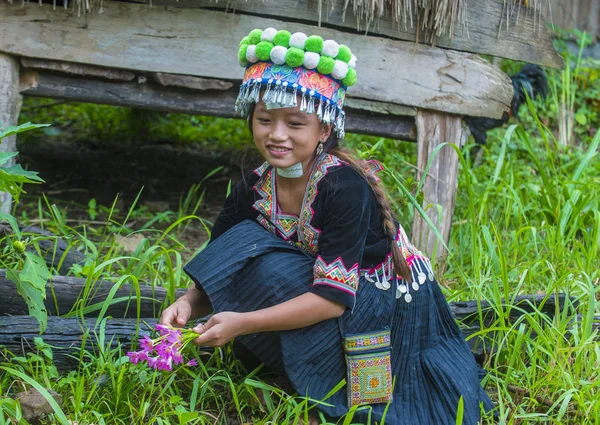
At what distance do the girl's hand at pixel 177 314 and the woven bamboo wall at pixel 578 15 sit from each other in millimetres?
5013

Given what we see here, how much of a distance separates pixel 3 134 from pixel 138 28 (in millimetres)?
1461

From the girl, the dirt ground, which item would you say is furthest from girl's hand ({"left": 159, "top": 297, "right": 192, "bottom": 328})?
the dirt ground

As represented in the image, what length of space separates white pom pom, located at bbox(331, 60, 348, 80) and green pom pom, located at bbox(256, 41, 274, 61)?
0.67 ft

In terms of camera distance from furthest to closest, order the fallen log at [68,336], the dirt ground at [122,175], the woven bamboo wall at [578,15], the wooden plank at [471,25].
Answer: the woven bamboo wall at [578,15]
the dirt ground at [122,175]
the wooden plank at [471,25]
the fallen log at [68,336]

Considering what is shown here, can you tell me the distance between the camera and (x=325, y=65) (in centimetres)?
240

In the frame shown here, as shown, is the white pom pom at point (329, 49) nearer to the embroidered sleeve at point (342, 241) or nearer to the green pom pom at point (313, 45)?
the green pom pom at point (313, 45)

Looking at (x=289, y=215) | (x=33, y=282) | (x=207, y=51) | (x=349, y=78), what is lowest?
(x=33, y=282)

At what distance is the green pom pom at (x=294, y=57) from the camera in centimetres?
238

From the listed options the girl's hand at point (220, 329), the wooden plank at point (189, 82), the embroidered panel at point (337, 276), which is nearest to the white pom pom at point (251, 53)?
the embroidered panel at point (337, 276)

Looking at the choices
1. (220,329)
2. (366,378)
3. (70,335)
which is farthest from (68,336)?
(366,378)

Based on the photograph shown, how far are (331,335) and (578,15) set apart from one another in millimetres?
5044

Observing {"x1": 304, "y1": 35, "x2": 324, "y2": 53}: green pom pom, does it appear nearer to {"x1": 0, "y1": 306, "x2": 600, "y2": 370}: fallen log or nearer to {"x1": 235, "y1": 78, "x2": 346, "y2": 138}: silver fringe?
{"x1": 235, "y1": 78, "x2": 346, "y2": 138}: silver fringe

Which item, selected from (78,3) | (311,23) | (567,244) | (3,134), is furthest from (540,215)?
(3,134)

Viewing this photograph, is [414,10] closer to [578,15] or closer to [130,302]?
[130,302]
